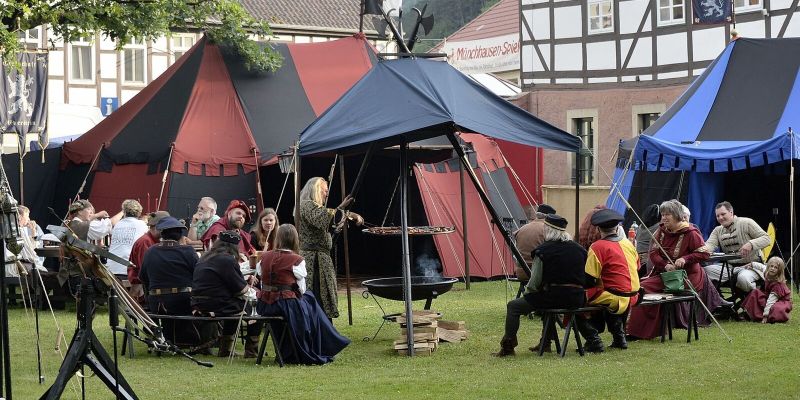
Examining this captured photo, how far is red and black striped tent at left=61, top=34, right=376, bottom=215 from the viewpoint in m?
16.2

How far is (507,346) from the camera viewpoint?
31.8ft

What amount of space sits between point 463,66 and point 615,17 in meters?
17.0

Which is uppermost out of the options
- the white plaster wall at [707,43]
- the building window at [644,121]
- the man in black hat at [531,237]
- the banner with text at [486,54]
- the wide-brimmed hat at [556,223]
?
the banner with text at [486,54]

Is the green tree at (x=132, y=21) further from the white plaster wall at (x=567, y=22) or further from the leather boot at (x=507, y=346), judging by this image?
the white plaster wall at (x=567, y=22)

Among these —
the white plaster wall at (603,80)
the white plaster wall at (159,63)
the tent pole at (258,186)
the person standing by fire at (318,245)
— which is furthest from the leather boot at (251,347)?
the white plaster wall at (159,63)

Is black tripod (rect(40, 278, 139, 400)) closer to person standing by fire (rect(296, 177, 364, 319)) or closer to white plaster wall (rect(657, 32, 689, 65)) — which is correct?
person standing by fire (rect(296, 177, 364, 319))

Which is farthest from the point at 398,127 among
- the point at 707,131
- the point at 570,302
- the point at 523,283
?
the point at 707,131

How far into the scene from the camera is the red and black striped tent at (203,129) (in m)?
16.2

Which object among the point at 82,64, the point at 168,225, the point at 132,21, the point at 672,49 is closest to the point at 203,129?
the point at 132,21

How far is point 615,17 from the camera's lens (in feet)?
79.2

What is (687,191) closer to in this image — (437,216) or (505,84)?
(437,216)

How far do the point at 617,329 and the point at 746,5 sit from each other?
13293 mm

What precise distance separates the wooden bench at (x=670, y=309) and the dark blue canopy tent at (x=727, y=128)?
3.58 metres

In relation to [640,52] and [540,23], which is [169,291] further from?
[540,23]
